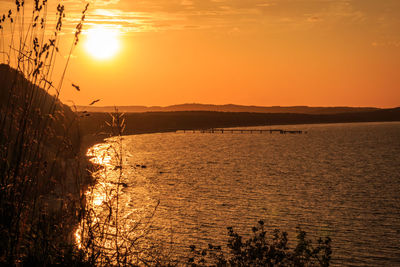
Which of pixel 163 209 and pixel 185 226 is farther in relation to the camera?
pixel 163 209

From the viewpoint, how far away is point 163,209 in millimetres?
35219

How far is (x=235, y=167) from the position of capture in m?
70.8

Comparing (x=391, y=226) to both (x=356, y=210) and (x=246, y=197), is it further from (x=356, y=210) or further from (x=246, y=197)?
(x=246, y=197)

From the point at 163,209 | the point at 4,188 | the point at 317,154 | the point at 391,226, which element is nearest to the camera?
the point at 4,188

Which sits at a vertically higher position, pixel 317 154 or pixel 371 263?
pixel 317 154

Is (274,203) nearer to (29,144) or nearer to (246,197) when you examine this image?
(246,197)

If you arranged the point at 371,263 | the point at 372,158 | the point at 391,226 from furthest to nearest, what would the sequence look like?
the point at 372,158 → the point at 391,226 → the point at 371,263

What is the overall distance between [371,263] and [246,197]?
19.1m

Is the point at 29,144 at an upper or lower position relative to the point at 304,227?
upper

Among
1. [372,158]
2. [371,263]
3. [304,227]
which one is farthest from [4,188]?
[372,158]

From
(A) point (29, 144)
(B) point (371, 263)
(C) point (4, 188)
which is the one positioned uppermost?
(A) point (29, 144)

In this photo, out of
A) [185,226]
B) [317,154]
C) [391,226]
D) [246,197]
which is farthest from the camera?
[317,154]

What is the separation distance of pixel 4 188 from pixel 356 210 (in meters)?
36.2

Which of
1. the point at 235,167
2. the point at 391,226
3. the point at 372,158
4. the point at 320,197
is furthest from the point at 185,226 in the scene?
the point at 372,158
